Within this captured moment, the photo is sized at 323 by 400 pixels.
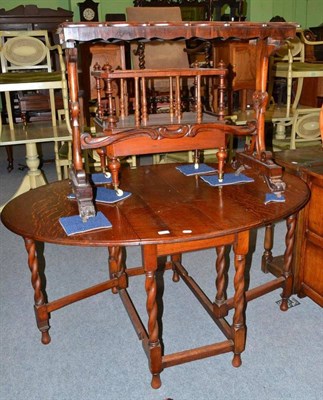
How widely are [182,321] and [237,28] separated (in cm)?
128

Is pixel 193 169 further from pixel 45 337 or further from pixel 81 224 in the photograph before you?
pixel 45 337

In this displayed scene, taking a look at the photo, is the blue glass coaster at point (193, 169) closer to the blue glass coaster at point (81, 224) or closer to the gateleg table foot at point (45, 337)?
the blue glass coaster at point (81, 224)

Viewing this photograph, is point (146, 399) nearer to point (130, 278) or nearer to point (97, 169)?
point (130, 278)

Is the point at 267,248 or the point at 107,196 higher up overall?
the point at 107,196

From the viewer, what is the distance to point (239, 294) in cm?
167

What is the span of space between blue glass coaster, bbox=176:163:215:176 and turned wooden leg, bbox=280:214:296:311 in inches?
17.4

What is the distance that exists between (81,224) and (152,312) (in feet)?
1.28

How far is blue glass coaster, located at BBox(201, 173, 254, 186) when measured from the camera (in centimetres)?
194

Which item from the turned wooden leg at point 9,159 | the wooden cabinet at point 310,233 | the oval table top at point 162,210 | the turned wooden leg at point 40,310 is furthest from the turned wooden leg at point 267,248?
the turned wooden leg at point 9,159

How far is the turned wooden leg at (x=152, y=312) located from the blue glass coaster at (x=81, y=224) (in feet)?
0.56

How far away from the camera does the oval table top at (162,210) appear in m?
1.46

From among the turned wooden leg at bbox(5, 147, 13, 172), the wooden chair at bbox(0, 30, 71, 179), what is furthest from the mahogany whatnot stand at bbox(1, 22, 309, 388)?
the turned wooden leg at bbox(5, 147, 13, 172)

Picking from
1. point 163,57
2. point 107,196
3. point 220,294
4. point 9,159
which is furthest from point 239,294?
point 9,159

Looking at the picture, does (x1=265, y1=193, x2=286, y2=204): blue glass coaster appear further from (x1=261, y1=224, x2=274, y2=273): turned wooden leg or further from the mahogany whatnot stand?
(x1=261, y1=224, x2=274, y2=273): turned wooden leg
